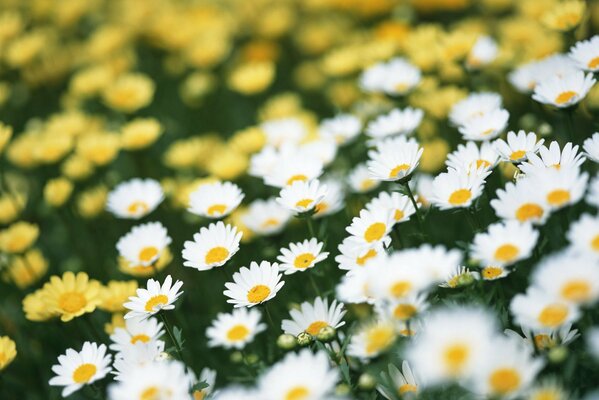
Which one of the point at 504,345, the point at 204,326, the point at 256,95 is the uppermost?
the point at 504,345

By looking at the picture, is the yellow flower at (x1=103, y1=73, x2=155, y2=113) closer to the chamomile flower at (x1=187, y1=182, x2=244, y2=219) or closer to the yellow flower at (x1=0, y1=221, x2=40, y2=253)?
the yellow flower at (x1=0, y1=221, x2=40, y2=253)

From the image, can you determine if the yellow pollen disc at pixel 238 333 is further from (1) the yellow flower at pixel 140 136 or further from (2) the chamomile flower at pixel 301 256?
(1) the yellow flower at pixel 140 136

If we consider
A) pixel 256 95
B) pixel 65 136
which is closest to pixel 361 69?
pixel 256 95

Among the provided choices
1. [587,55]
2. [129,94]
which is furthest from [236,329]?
[129,94]

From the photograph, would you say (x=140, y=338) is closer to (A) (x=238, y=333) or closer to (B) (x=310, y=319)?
(A) (x=238, y=333)

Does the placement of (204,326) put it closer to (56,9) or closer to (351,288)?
(351,288)
